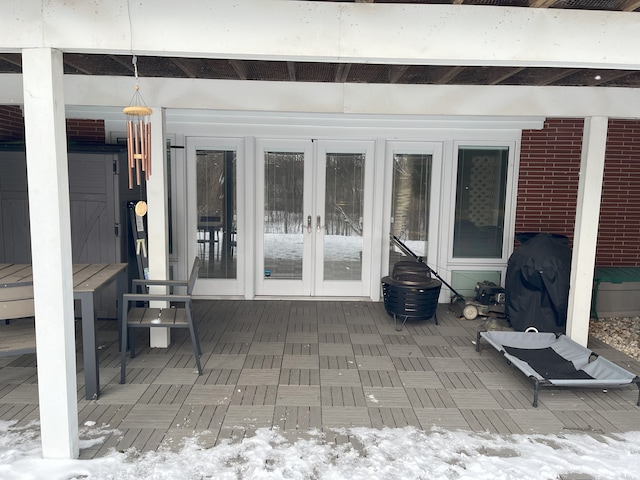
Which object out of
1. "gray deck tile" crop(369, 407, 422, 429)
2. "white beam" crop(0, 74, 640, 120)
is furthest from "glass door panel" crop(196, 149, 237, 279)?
"gray deck tile" crop(369, 407, 422, 429)

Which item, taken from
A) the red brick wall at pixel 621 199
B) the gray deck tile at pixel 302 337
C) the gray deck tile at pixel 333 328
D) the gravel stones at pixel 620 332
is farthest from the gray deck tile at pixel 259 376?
the red brick wall at pixel 621 199

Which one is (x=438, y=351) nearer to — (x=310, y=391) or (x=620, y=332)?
(x=310, y=391)

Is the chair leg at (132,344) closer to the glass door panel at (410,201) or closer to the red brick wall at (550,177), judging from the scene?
the glass door panel at (410,201)

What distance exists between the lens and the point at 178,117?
223 inches

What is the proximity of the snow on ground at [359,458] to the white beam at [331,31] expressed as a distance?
221 centimetres

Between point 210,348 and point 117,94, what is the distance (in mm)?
2393

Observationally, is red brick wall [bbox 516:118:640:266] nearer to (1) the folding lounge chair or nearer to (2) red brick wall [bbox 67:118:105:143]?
(1) the folding lounge chair

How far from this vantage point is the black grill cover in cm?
481

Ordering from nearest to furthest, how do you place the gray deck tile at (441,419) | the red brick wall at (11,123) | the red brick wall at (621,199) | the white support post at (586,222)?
the gray deck tile at (441,419) < the white support post at (586,222) < the red brick wall at (11,123) < the red brick wall at (621,199)

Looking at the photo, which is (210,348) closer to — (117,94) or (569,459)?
(117,94)

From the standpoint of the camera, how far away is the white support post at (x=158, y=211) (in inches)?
159

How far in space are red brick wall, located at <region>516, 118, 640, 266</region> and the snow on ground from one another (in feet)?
11.9

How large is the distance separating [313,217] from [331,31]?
3723 mm

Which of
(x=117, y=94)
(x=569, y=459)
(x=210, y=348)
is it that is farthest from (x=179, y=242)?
(x=569, y=459)
